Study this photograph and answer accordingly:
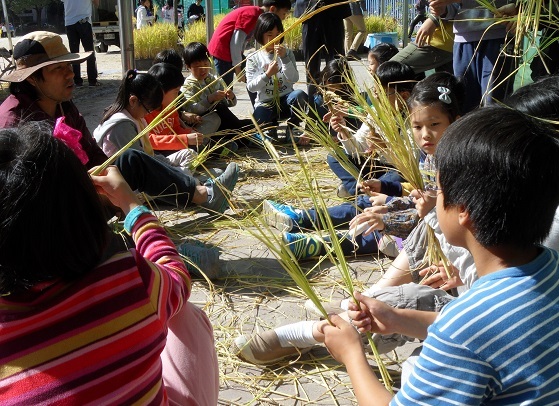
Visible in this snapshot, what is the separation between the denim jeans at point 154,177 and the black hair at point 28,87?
0.65 m

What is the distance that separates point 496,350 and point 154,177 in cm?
285

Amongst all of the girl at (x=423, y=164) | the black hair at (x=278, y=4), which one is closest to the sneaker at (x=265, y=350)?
the girl at (x=423, y=164)

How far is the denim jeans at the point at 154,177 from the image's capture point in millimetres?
3658

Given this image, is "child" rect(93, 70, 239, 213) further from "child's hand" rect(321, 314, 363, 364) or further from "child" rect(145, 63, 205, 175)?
"child's hand" rect(321, 314, 363, 364)

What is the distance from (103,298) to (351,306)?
693 millimetres

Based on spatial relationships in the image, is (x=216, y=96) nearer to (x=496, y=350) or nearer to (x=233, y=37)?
(x=233, y=37)

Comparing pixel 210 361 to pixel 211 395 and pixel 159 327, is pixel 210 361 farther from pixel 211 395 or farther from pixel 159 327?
pixel 159 327

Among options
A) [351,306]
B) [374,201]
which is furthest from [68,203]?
[374,201]

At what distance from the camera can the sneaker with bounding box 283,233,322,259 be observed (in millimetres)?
3178

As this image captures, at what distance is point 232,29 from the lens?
6.91 metres

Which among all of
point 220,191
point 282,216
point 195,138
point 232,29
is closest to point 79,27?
point 232,29

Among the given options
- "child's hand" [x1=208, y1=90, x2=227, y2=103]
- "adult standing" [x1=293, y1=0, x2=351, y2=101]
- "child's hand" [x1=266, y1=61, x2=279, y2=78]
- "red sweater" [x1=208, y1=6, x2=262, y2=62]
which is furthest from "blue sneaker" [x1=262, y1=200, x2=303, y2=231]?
"red sweater" [x1=208, y1=6, x2=262, y2=62]

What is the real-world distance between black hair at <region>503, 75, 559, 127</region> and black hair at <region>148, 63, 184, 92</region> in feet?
8.85

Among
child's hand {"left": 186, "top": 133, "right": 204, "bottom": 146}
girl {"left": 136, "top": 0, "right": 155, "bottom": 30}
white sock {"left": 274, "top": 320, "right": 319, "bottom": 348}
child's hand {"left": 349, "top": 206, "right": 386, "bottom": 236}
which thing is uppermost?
child's hand {"left": 349, "top": 206, "right": 386, "bottom": 236}
